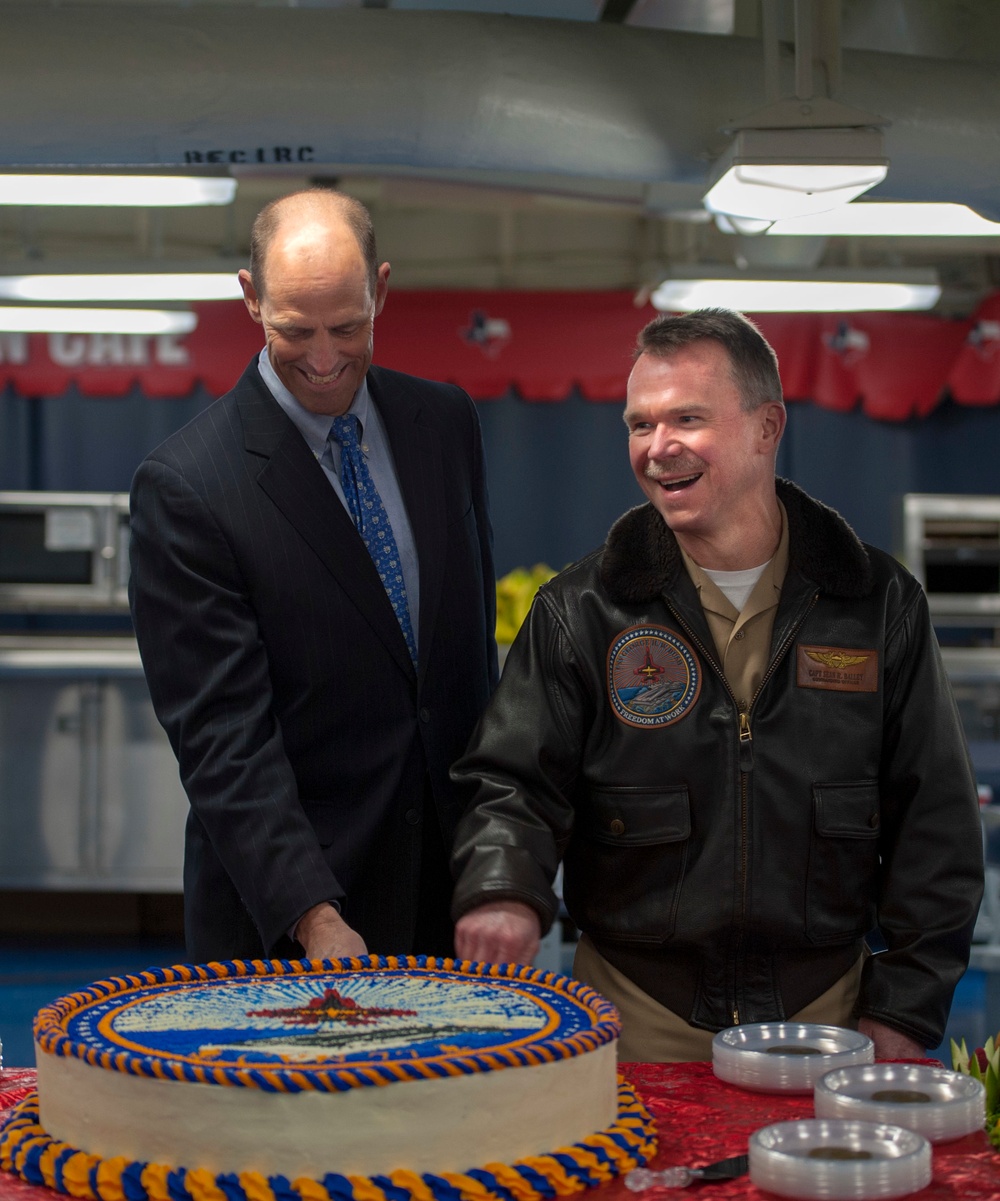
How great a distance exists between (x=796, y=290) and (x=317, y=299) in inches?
184

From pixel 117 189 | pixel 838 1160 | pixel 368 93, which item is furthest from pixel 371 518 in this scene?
pixel 117 189

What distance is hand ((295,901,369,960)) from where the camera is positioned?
1.82 m

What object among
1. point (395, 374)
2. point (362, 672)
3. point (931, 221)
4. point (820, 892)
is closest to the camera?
point (820, 892)

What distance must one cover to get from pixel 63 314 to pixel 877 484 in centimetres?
510

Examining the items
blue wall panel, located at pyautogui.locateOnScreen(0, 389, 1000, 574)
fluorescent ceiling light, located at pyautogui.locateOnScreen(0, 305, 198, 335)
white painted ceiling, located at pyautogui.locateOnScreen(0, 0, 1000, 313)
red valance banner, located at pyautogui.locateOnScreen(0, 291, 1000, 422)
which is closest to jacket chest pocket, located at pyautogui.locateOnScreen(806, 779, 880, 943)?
white painted ceiling, located at pyautogui.locateOnScreen(0, 0, 1000, 313)

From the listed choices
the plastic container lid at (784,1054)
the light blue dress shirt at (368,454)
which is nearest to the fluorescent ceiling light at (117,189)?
the light blue dress shirt at (368,454)

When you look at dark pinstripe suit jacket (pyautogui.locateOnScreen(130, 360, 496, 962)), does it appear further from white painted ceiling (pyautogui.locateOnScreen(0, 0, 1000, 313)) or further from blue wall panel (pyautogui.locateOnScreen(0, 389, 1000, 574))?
blue wall panel (pyautogui.locateOnScreen(0, 389, 1000, 574))

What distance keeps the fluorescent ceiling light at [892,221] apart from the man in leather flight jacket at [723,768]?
3005 mm

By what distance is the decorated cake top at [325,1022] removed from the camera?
1.24m

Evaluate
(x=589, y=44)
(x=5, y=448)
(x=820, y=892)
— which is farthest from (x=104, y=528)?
(x=820, y=892)

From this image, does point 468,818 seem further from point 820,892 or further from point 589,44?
point 589,44

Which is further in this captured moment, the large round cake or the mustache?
the mustache

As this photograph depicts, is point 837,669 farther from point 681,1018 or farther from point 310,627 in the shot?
point 310,627

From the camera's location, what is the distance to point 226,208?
30.5ft
